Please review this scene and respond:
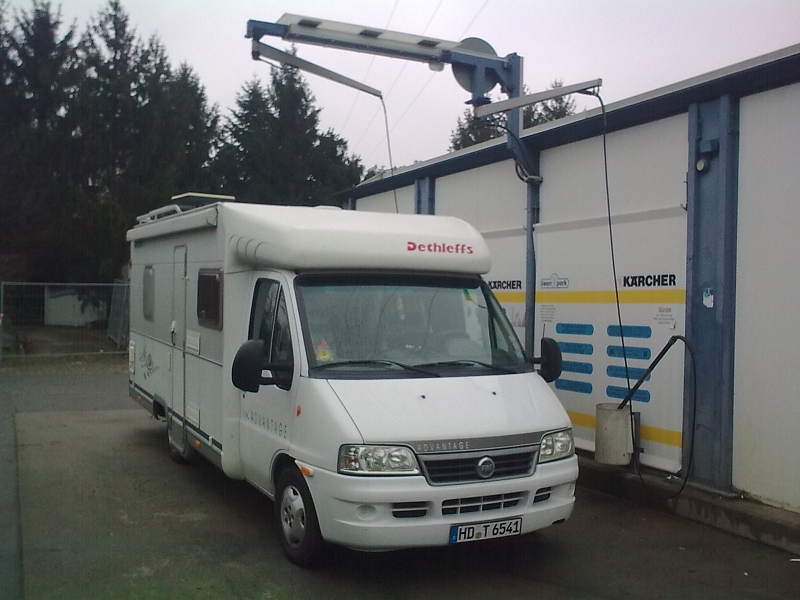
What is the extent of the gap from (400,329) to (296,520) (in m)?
1.53

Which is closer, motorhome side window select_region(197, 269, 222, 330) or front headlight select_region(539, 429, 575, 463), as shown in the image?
front headlight select_region(539, 429, 575, 463)

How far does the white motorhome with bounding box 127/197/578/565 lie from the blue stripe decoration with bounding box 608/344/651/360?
173 centimetres

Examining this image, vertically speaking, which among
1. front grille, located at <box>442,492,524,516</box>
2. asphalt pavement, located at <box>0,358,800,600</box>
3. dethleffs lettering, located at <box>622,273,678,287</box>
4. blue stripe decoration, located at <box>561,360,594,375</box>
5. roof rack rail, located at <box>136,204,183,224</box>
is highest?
roof rack rail, located at <box>136,204,183,224</box>

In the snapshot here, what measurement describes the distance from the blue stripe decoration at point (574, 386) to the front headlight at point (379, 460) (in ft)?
13.1

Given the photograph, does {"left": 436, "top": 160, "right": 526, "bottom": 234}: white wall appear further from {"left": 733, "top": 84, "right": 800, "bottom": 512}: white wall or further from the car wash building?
{"left": 733, "top": 84, "right": 800, "bottom": 512}: white wall

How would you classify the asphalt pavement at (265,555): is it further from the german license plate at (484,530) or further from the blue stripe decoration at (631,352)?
the blue stripe decoration at (631,352)

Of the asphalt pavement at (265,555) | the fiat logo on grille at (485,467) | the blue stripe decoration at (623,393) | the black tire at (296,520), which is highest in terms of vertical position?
the blue stripe decoration at (623,393)

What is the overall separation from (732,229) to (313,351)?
12.4 feet

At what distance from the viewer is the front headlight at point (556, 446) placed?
17.7 feet

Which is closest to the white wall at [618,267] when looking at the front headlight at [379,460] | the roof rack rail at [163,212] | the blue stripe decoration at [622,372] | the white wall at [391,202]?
the blue stripe decoration at [622,372]

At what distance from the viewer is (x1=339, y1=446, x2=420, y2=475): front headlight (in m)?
4.94

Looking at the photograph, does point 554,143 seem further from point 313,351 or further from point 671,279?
point 313,351

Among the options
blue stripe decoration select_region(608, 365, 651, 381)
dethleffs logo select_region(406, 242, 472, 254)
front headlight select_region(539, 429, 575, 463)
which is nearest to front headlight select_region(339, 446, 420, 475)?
front headlight select_region(539, 429, 575, 463)

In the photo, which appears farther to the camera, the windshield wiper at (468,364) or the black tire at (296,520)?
the windshield wiper at (468,364)
